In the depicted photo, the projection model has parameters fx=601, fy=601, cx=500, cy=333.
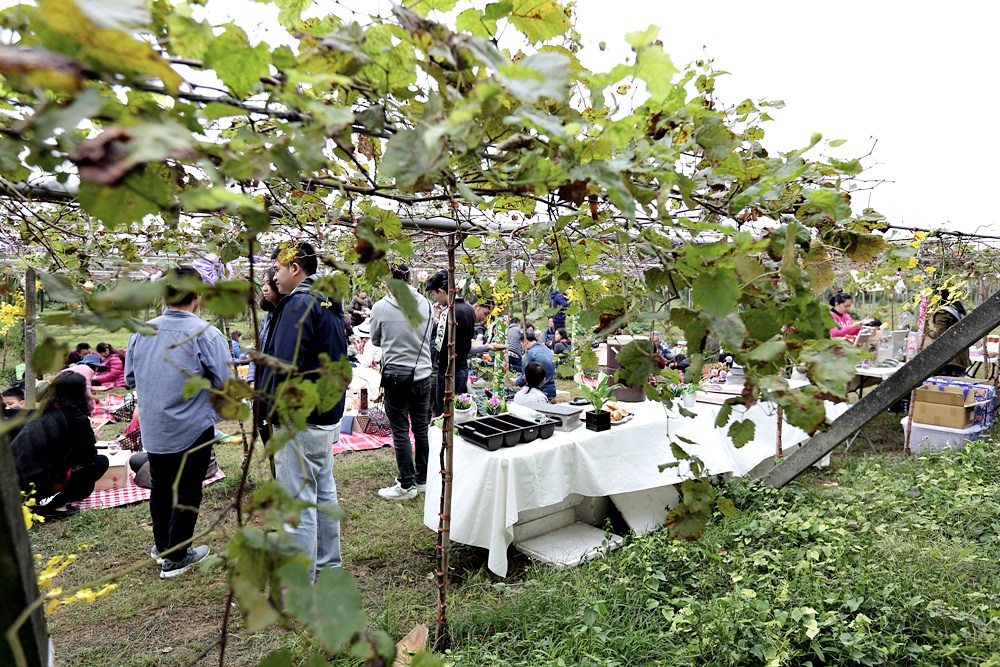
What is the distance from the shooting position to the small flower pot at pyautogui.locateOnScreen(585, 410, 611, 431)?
144 inches

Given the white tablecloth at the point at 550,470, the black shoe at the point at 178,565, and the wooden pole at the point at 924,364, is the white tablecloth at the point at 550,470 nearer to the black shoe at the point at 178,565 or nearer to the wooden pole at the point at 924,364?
the wooden pole at the point at 924,364

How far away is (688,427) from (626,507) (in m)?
0.68

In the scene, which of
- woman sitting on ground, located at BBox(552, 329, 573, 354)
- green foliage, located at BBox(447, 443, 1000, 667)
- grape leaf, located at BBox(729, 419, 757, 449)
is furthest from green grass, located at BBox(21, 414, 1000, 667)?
woman sitting on ground, located at BBox(552, 329, 573, 354)

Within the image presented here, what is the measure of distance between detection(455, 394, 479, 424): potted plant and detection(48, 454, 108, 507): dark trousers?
2.66 m

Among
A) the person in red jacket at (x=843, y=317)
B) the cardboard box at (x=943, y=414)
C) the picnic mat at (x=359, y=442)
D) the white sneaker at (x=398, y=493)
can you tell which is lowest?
the picnic mat at (x=359, y=442)

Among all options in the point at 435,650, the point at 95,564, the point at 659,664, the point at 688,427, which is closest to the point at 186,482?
the point at 95,564

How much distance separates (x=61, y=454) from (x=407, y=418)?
2266 millimetres

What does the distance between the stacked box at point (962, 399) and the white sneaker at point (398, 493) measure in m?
4.71

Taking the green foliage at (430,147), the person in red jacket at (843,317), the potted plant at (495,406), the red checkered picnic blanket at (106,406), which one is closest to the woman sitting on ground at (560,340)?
the person in red jacket at (843,317)

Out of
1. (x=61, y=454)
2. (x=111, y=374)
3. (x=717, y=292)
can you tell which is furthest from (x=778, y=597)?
(x=111, y=374)

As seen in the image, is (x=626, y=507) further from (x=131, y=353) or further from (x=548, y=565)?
(x=131, y=353)

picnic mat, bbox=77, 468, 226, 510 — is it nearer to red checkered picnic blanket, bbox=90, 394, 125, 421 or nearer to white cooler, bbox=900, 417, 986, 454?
red checkered picnic blanket, bbox=90, 394, 125, 421

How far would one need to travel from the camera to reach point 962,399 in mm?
5352

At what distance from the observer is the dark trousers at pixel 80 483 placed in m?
4.09
